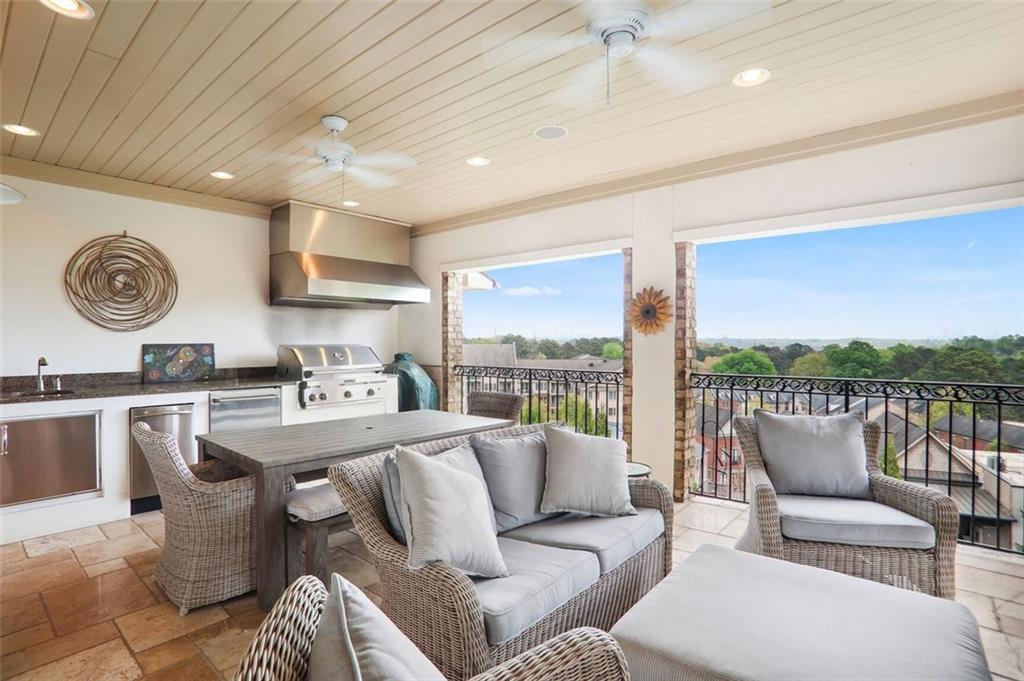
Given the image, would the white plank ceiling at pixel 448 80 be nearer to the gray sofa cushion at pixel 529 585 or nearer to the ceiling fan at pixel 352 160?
the ceiling fan at pixel 352 160

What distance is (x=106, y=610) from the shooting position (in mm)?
2469

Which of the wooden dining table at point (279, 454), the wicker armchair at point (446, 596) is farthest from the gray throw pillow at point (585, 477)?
the wooden dining table at point (279, 454)

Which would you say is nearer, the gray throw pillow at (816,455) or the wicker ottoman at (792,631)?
the wicker ottoman at (792,631)

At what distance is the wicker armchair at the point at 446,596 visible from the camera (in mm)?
1552

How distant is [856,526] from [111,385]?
17.5 ft

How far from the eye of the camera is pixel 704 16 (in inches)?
80.8

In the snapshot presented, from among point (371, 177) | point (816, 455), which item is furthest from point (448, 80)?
point (816, 455)

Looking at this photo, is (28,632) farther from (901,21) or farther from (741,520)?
(901,21)

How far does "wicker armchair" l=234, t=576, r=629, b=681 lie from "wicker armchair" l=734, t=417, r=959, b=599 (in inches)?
61.5

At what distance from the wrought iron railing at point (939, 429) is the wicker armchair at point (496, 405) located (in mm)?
1463

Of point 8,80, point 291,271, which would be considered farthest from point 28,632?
point 291,271

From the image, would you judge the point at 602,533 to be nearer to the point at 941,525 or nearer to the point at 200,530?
Result: the point at 941,525

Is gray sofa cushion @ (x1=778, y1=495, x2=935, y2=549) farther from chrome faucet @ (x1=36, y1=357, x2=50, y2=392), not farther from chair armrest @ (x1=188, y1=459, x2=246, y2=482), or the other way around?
chrome faucet @ (x1=36, y1=357, x2=50, y2=392)

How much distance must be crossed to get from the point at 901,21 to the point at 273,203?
16.4ft
